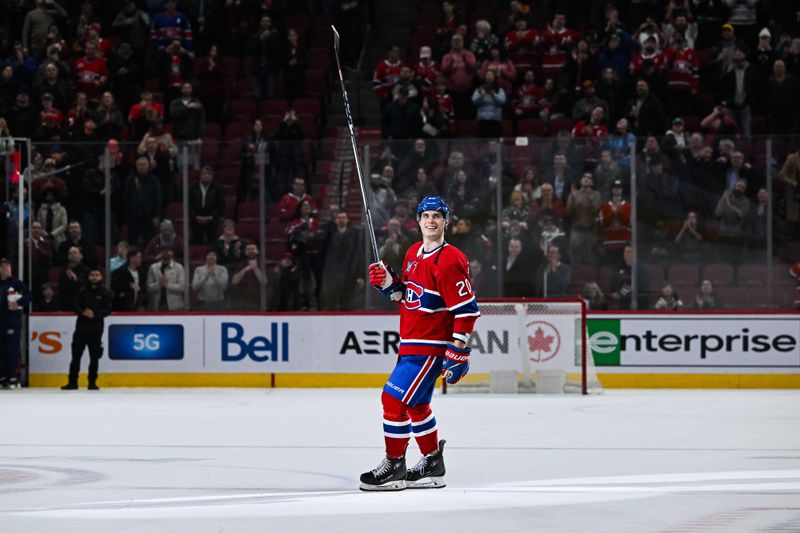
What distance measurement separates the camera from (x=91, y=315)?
56.4 ft

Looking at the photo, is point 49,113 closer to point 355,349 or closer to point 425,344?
point 355,349

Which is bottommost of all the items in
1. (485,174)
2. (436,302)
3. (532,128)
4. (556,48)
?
(436,302)

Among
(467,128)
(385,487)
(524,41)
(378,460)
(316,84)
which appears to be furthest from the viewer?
(316,84)

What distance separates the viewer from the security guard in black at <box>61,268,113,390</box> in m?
17.2

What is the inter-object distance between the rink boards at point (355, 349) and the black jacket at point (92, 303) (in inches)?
26.8

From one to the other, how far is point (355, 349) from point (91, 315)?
321 centimetres

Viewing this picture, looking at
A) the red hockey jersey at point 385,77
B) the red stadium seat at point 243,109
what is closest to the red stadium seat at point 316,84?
the red stadium seat at point 243,109

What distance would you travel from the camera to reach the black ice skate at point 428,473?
8.20 m

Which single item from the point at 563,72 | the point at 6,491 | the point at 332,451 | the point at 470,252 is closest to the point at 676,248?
the point at 470,252

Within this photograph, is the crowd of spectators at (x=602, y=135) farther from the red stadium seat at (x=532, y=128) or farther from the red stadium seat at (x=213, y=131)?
the red stadium seat at (x=213, y=131)

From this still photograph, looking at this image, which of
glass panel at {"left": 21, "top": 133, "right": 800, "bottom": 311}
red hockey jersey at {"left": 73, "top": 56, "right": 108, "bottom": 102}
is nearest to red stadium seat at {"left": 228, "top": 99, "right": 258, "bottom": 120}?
red hockey jersey at {"left": 73, "top": 56, "right": 108, "bottom": 102}

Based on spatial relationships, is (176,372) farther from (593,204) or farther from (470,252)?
(593,204)

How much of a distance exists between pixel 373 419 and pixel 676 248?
215 inches

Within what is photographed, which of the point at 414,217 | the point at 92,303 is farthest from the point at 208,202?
the point at 414,217
